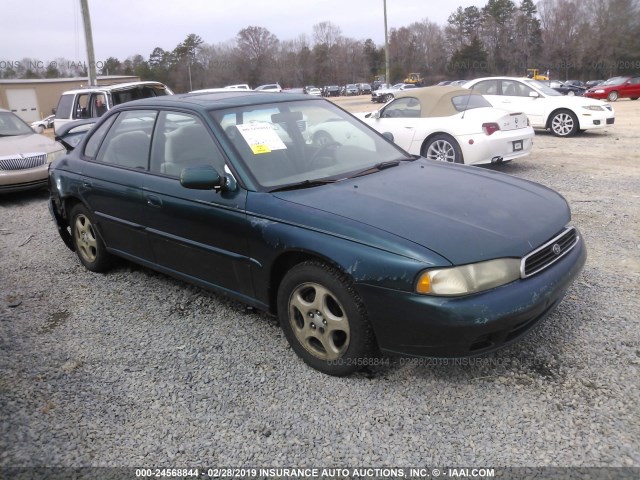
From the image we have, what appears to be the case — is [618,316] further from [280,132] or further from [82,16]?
[82,16]

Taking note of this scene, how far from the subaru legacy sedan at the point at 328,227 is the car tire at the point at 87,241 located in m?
0.17

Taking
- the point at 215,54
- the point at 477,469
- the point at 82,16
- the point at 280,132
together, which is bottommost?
the point at 477,469

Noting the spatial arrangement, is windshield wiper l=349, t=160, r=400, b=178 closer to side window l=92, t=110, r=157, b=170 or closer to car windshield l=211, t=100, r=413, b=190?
car windshield l=211, t=100, r=413, b=190

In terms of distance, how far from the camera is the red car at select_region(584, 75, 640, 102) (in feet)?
86.4

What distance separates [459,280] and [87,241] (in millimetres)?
3652

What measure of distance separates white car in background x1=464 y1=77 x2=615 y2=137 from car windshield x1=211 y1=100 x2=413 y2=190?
8.99m

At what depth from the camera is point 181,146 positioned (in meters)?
3.72

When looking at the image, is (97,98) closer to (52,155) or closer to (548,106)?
(52,155)

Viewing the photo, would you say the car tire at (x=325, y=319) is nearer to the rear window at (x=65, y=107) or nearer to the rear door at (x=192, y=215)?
the rear door at (x=192, y=215)

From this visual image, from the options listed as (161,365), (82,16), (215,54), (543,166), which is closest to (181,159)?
(161,365)

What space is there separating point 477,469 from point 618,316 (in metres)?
1.84

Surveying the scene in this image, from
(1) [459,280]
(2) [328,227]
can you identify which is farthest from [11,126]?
(1) [459,280]

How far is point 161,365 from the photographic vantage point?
321 centimetres

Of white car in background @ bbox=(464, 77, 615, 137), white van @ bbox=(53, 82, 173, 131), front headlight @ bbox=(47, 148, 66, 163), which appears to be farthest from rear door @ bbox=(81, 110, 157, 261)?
white car in background @ bbox=(464, 77, 615, 137)
